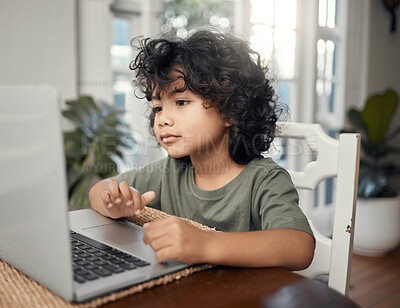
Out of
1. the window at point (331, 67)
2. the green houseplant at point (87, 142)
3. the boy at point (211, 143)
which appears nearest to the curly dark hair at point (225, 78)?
the boy at point (211, 143)

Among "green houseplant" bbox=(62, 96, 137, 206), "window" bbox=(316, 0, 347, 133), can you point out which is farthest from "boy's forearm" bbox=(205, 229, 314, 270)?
"window" bbox=(316, 0, 347, 133)

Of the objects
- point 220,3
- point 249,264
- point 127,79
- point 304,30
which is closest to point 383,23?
point 304,30

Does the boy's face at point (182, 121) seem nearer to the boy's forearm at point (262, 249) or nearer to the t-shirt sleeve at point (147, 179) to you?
the t-shirt sleeve at point (147, 179)

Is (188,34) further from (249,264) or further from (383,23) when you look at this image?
(383,23)

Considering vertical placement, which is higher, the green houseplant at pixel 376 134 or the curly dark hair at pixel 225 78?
the curly dark hair at pixel 225 78

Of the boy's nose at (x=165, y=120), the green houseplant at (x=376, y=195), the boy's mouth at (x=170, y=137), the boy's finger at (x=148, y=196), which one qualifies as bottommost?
the green houseplant at (x=376, y=195)

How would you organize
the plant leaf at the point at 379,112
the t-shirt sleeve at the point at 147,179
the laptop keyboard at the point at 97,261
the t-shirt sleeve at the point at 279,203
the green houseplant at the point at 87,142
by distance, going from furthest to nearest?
the plant leaf at the point at 379,112, the green houseplant at the point at 87,142, the t-shirt sleeve at the point at 147,179, the t-shirt sleeve at the point at 279,203, the laptop keyboard at the point at 97,261

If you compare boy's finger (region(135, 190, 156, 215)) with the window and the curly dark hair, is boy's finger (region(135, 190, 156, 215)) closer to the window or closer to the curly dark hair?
the curly dark hair

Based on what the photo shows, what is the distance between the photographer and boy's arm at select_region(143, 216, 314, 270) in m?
0.58

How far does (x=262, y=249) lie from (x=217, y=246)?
0.08m

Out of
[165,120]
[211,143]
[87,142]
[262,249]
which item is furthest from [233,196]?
[87,142]

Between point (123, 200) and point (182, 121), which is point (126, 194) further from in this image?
point (182, 121)

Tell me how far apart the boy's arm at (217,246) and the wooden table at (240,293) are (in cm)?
2

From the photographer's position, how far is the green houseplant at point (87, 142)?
6.36ft
